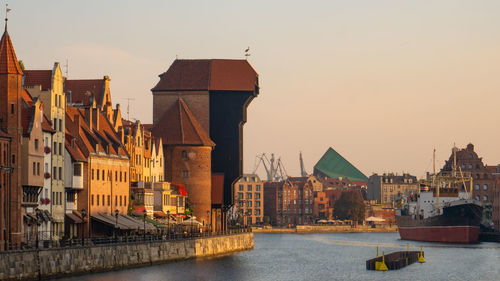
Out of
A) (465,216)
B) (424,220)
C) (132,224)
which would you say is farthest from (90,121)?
(424,220)

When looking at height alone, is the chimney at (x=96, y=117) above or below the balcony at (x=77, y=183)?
above

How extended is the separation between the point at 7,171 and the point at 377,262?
142 feet

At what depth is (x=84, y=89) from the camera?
127938mm

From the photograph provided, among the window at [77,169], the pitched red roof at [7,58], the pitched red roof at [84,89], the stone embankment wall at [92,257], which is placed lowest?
the stone embankment wall at [92,257]

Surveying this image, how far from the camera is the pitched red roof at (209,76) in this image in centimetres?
15300

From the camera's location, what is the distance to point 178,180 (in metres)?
145

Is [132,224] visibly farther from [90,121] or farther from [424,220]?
[424,220]

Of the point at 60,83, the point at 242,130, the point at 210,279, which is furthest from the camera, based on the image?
the point at 242,130

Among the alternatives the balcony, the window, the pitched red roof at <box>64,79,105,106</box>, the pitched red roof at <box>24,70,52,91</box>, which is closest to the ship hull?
the pitched red roof at <box>64,79,105,106</box>

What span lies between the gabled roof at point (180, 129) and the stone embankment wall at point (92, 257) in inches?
982

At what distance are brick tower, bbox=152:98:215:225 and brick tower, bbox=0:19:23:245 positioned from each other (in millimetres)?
64503

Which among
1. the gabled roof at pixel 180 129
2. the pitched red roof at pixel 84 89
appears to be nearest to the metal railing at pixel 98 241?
the pitched red roof at pixel 84 89

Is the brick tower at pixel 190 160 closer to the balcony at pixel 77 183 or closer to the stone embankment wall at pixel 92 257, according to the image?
the stone embankment wall at pixel 92 257

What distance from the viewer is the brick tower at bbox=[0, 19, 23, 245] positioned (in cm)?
7850
